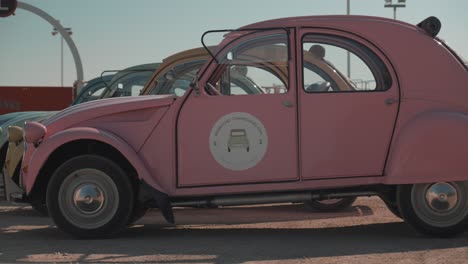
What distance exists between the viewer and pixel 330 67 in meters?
6.64

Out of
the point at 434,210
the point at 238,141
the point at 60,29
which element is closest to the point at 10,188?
the point at 238,141

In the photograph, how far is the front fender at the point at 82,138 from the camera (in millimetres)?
6371

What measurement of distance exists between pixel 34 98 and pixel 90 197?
17.5 metres

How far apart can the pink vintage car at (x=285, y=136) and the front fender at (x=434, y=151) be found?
14 mm

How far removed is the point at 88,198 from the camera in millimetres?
6512

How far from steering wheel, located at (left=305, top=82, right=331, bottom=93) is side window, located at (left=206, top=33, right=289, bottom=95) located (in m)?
0.25

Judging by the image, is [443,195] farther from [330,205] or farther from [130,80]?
[130,80]

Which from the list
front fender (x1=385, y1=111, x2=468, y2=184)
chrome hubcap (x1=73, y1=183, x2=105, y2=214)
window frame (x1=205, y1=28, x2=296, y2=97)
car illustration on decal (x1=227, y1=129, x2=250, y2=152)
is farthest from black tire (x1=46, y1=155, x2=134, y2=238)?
front fender (x1=385, y1=111, x2=468, y2=184)

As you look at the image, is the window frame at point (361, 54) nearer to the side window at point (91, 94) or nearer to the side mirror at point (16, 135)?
the side mirror at point (16, 135)

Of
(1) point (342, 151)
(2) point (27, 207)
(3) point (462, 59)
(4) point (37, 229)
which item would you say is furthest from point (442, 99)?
(2) point (27, 207)

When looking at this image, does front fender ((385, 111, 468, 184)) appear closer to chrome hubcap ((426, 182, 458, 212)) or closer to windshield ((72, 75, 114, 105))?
chrome hubcap ((426, 182, 458, 212))

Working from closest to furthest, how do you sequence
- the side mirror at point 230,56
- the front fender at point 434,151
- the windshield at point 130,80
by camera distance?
1. the front fender at point 434,151
2. the side mirror at point 230,56
3. the windshield at point 130,80

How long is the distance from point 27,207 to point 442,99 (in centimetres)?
576

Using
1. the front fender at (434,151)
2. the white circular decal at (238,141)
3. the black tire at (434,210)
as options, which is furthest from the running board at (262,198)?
the front fender at (434,151)
